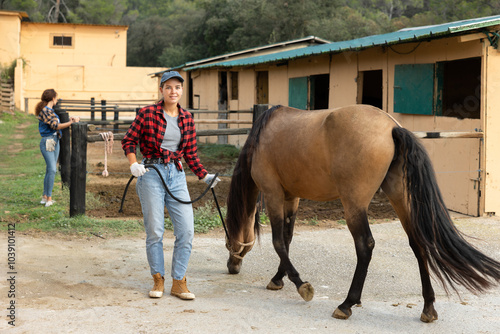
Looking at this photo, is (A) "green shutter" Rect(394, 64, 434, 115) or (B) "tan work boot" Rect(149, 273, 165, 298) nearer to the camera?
(B) "tan work boot" Rect(149, 273, 165, 298)

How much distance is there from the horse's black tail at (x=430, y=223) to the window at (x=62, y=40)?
105 feet

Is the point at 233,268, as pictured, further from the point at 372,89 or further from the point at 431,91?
the point at 372,89

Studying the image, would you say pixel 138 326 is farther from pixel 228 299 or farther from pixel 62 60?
pixel 62 60

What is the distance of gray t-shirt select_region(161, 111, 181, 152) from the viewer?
4.32 metres

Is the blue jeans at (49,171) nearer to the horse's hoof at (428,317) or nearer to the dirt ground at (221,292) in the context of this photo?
the dirt ground at (221,292)

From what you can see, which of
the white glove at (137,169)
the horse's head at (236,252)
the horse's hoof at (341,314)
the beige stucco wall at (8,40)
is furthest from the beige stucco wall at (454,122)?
the beige stucco wall at (8,40)

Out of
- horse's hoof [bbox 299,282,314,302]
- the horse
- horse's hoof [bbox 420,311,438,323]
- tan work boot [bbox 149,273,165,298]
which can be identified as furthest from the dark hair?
horse's hoof [bbox 420,311,438,323]

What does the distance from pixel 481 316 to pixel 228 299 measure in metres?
1.82

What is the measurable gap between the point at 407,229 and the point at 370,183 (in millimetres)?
462

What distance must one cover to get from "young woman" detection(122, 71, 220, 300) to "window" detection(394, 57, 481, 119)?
5372 mm

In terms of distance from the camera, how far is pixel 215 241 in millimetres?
6188

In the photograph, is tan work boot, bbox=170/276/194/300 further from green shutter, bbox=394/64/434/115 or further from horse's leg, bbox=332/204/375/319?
green shutter, bbox=394/64/434/115

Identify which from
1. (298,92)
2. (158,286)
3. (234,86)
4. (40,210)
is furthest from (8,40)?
(158,286)

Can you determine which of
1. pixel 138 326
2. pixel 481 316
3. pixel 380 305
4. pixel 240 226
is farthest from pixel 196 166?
pixel 481 316
